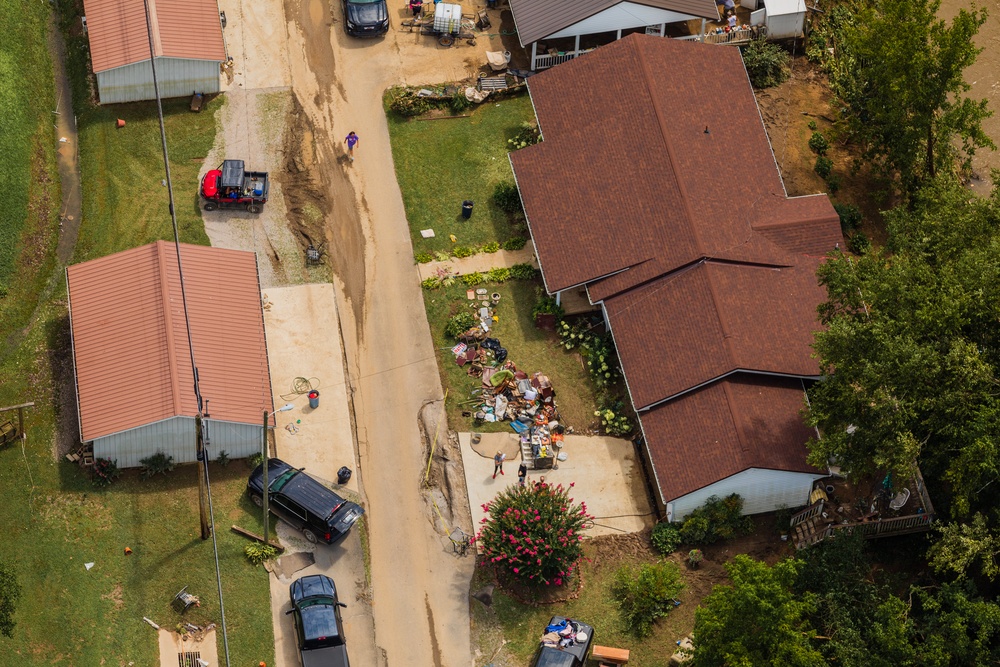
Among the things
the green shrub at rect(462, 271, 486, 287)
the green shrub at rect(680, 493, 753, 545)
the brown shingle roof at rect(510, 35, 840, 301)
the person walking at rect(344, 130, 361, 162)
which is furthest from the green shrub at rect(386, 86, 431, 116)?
the green shrub at rect(680, 493, 753, 545)

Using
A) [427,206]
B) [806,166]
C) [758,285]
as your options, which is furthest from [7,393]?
[806,166]

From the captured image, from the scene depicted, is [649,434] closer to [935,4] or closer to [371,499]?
[371,499]

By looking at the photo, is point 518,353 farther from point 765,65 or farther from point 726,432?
point 765,65

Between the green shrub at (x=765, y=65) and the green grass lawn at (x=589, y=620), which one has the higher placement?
the green shrub at (x=765, y=65)

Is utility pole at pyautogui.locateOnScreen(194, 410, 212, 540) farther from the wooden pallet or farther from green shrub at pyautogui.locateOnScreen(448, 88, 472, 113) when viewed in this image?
the wooden pallet

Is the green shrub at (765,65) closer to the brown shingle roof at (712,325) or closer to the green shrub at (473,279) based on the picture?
the brown shingle roof at (712,325)

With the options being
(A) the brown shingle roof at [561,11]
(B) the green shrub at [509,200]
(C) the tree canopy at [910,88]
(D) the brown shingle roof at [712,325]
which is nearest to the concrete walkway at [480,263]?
(B) the green shrub at [509,200]
